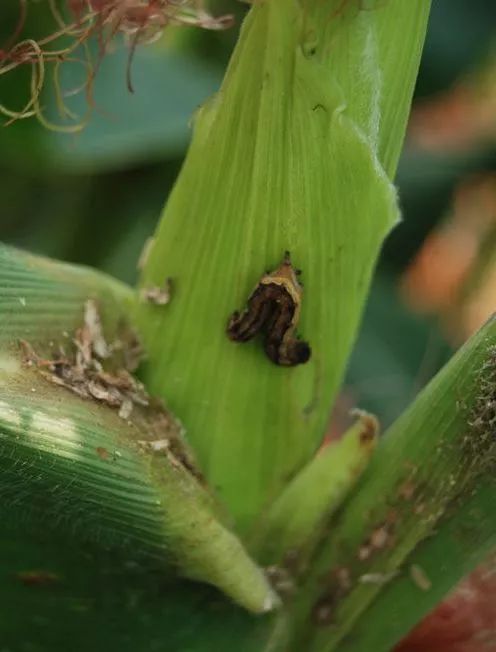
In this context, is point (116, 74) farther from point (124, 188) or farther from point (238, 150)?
point (238, 150)

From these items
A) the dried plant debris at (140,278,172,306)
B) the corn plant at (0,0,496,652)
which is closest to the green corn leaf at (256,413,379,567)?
the corn plant at (0,0,496,652)

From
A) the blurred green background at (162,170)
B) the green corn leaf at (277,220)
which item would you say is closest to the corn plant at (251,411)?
the green corn leaf at (277,220)

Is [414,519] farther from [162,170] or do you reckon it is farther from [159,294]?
[162,170]

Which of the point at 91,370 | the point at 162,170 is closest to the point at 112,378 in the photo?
the point at 91,370

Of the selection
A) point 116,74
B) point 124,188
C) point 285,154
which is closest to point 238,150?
point 285,154

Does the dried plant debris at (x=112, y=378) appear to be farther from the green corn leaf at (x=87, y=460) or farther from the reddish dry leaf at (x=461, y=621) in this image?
the reddish dry leaf at (x=461, y=621)
